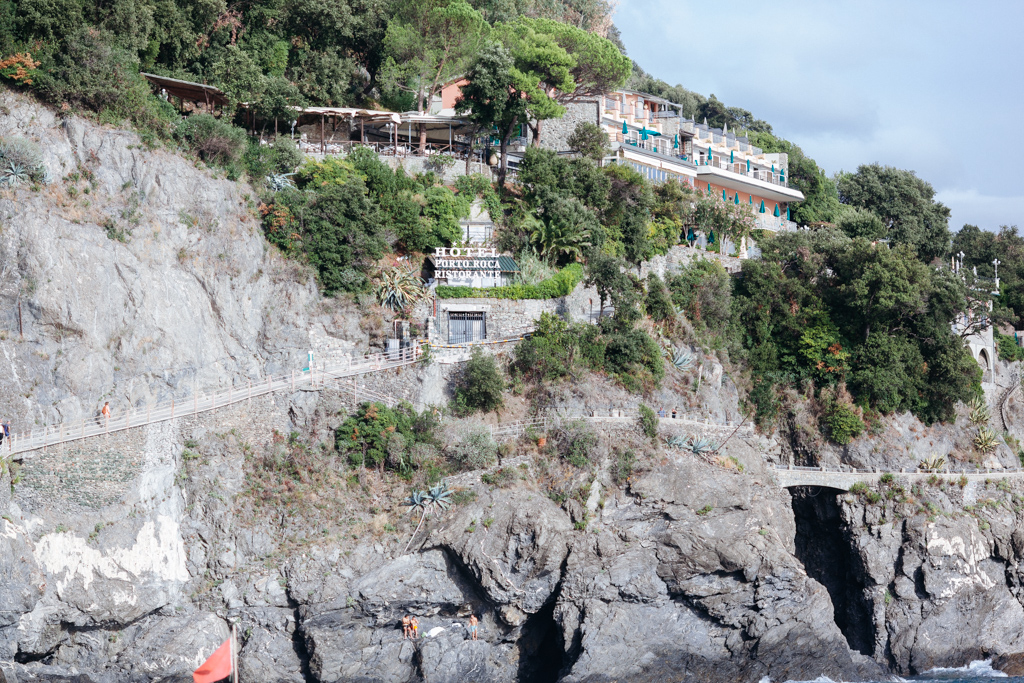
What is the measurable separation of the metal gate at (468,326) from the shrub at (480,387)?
2537mm

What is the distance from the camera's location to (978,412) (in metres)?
59.5

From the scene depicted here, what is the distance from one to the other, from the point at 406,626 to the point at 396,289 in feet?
48.1

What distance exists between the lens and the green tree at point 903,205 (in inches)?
2854

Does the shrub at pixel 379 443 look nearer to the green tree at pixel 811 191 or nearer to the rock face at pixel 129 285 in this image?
the rock face at pixel 129 285

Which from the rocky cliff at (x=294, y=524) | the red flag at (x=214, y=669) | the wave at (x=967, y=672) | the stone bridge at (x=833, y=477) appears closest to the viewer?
the red flag at (x=214, y=669)

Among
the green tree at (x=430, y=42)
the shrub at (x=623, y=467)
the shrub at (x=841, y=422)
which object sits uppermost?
the green tree at (x=430, y=42)

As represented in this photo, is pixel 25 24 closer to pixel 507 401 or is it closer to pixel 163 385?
pixel 163 385

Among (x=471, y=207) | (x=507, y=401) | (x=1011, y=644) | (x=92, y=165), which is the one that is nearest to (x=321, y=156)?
(x=471, y=207)

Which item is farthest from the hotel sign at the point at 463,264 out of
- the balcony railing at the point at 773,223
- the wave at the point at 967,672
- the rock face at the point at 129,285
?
the wave at the point at 967,672

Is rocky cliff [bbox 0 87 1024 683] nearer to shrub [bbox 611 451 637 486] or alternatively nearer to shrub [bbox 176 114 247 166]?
shrub [bbox 611 451 637 486]

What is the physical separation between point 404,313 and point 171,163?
38.2 ft

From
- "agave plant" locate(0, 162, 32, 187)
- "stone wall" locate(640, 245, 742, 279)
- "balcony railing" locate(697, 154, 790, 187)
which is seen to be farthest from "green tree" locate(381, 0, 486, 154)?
"agave plant" locate(0, 162, 32, 187)

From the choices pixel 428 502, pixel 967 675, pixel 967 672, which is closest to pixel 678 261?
pixel 428 502

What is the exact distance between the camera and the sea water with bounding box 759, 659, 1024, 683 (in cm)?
4819
